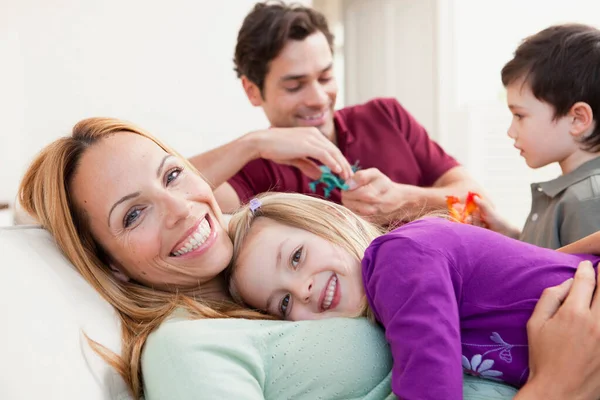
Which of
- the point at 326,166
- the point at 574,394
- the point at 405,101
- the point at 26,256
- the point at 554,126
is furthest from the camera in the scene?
the point at 405,101

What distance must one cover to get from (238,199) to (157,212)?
1022 millimetres

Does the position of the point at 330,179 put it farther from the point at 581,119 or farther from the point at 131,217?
the point at 131,217

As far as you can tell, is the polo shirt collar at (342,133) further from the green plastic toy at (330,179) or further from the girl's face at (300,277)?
the girl's face at (300,277)

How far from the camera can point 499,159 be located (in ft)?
11.8

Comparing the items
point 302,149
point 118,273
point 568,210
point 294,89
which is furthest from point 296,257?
point 294,89

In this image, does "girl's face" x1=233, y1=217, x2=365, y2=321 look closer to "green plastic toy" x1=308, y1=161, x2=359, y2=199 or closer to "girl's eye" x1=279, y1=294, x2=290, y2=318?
"girl's eye" x1=279, y1=294, x2=290, y2=318

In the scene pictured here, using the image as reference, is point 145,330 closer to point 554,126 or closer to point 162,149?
point 162,149

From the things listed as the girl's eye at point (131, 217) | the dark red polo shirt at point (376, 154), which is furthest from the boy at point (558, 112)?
the girl's eye at point (131, 217)

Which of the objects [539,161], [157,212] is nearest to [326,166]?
[539,161]

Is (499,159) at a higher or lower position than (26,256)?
lower

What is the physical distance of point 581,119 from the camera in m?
1.81

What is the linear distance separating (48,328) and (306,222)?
552 mm

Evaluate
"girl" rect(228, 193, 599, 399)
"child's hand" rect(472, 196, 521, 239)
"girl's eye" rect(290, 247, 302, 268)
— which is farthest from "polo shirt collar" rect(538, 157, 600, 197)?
"girl's eye" rect(290, 247, 302, 268)

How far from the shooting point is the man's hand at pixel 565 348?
102cm
